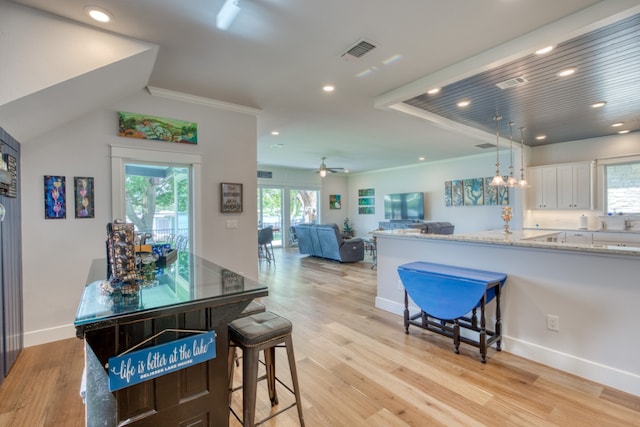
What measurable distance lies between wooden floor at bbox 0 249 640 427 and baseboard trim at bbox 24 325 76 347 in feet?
0.27

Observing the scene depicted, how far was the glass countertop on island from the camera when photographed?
42.4 inches

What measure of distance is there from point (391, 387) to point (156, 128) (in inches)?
137

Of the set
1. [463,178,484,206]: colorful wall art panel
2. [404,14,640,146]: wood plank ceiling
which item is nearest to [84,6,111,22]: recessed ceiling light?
[404,14,640,146]: wood plank ceiling

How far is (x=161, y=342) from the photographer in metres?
1.20

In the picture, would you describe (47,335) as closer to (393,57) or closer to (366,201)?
(393,57)

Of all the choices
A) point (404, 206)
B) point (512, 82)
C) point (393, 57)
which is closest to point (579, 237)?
point (512, 82)

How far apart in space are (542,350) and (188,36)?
389 centimetres

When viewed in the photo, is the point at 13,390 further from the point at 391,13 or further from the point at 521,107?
the point at 521,107

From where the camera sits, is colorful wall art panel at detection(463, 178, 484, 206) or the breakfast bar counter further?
colorful wall art panel at detection(463, 178, 484, 206)

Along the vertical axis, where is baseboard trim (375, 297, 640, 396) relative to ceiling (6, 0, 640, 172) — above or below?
below

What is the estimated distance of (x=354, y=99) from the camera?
375cm

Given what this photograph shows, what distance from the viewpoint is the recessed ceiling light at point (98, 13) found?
206 centimetres

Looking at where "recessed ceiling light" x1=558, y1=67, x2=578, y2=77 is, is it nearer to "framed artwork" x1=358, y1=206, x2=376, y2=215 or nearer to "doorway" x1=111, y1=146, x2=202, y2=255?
"doorway" x1=111, y1=146, x2=202, y2=255

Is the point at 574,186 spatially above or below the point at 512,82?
below
